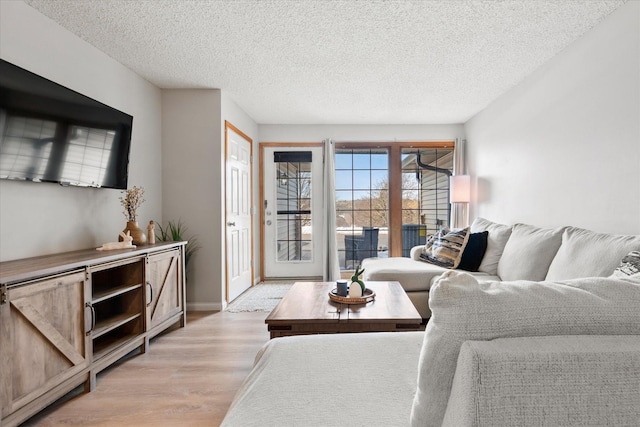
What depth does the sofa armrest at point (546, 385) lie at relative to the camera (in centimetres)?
50

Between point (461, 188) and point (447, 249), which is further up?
point (461, 188)

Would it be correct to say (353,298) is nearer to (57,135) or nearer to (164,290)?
(164,290)

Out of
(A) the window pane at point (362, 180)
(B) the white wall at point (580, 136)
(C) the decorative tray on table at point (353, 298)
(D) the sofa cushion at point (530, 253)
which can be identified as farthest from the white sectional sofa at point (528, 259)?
(A) the window pane at point (362, 180)

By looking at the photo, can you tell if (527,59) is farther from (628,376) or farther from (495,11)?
(628,376)

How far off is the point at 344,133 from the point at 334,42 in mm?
2444

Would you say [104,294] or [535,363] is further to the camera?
[104,294]

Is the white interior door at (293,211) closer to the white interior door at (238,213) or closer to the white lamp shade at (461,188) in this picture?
the white interior door at (238,213)

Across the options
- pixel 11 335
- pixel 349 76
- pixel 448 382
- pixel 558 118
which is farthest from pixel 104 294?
pixel 558 118

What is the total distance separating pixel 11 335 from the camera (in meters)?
1.50

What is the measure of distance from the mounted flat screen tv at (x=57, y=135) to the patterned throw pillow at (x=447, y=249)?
3.04 m

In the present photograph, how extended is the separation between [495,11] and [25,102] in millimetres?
2970

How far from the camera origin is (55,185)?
7.43ft

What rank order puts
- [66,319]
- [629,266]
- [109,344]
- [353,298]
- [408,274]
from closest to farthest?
[629,266] < [66,319] < [353,298] < [109,344] < [408,274]

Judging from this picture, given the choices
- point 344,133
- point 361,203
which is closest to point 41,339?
point 361,203
